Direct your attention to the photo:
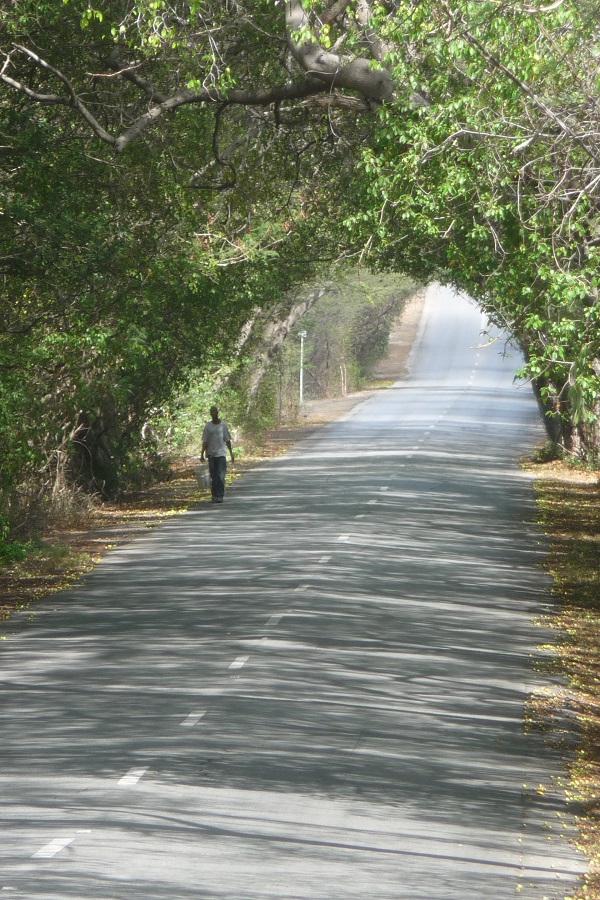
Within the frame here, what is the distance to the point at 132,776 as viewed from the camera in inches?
388

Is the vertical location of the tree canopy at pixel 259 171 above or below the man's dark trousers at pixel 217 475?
above

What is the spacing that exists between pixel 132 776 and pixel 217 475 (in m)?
20.7

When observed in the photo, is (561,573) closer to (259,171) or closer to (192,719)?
(259,171)

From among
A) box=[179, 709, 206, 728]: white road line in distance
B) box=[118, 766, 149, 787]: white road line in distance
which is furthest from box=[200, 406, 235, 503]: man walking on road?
box=[118, 766, 149, 787]: white road line in distance

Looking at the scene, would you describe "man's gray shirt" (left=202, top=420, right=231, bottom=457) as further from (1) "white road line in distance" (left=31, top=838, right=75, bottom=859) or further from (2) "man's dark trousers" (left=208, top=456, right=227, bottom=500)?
(1) "white road line in distance" (left=31, top=838, right=75, bottom=859)

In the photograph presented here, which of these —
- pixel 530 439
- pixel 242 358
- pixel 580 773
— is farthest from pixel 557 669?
pixel 530 439

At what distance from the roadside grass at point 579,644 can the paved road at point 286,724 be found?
0.59 feet

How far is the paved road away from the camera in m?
8.06

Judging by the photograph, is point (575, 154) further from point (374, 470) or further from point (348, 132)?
point (374, 470)

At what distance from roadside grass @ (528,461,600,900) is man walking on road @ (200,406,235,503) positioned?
20.3 feet

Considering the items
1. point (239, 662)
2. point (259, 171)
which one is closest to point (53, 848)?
point (239, 662)

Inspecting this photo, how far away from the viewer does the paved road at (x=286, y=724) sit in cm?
806

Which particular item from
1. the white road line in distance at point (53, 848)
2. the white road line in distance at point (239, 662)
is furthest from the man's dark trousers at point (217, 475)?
the white road line in distance at point (53, 848)

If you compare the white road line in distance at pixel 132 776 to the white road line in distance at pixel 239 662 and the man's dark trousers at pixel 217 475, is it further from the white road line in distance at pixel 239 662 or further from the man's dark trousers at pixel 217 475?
the man's dark trousers at pixel 217 475
